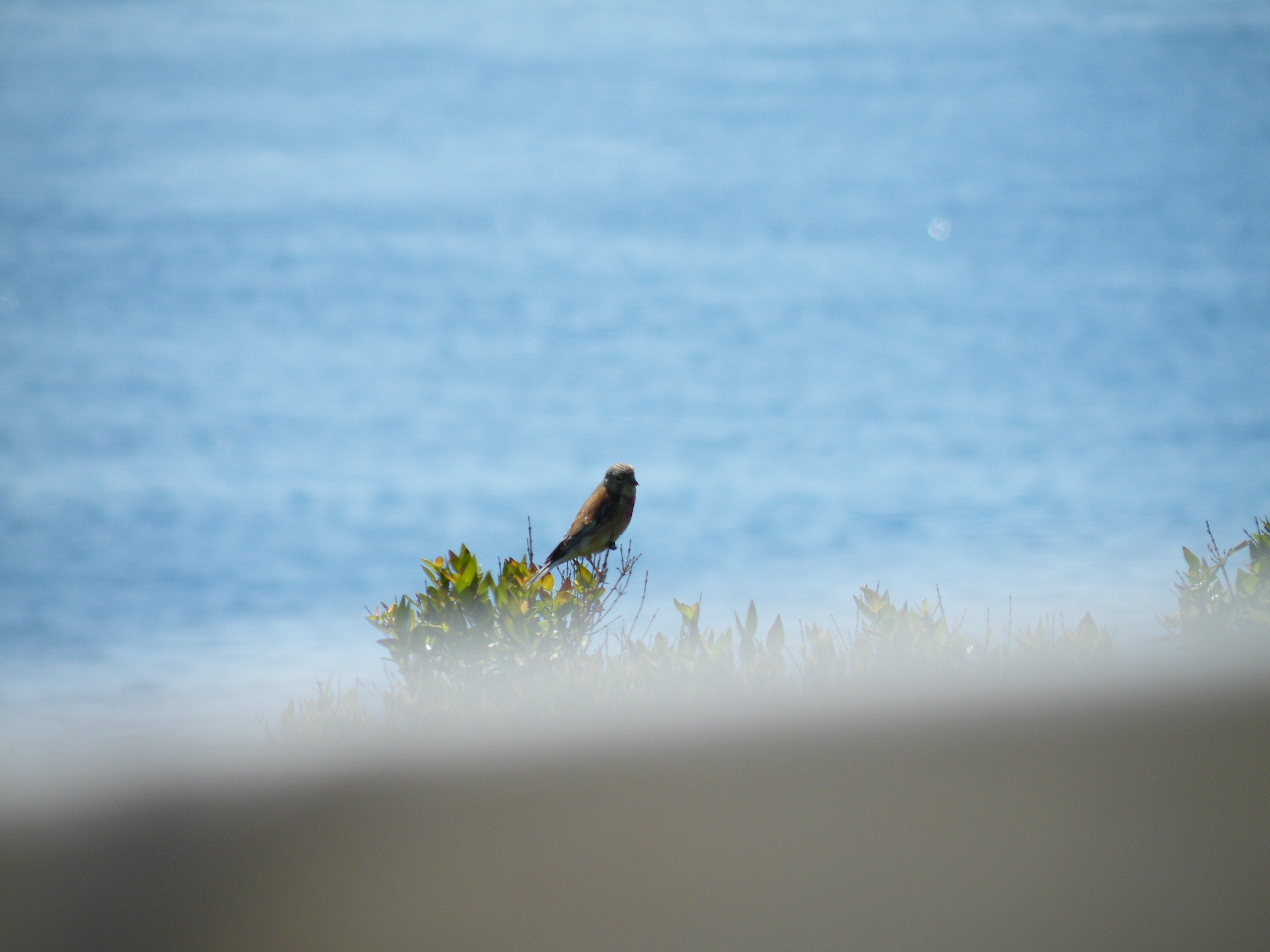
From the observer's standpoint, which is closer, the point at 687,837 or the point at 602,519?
the point at 687,837

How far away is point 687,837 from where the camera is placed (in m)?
1.97

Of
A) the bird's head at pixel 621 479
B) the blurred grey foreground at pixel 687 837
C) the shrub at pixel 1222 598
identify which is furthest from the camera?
the bird's head at pixel 621 479

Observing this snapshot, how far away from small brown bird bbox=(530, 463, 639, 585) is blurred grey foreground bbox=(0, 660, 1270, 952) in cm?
302

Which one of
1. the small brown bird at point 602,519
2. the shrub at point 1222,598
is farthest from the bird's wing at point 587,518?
the shrub at point 1222,598

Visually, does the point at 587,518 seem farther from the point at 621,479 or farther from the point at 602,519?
the point at 621,479

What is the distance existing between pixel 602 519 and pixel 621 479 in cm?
33

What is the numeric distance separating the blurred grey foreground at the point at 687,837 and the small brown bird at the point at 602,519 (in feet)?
9.91

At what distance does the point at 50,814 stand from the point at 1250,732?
8.82 ft

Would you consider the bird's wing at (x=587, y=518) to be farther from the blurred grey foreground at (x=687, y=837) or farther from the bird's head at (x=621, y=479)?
the blurred grey foreground at (x=687, y=837)

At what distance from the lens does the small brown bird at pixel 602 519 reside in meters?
5.19

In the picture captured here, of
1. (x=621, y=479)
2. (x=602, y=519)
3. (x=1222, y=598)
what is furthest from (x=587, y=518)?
(x=1222, y=598)

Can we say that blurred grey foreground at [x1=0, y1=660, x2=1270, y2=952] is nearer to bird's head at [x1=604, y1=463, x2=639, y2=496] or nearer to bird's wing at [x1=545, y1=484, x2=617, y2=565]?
bird's wing at [x1=545, y1=484, x2=617, y2=565]

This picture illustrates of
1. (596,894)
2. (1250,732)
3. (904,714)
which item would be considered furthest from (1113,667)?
(596,894)

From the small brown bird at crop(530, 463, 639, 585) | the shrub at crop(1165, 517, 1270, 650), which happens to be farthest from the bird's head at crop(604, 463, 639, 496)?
the shrub at crop(1165, 517, 1270, 650)
